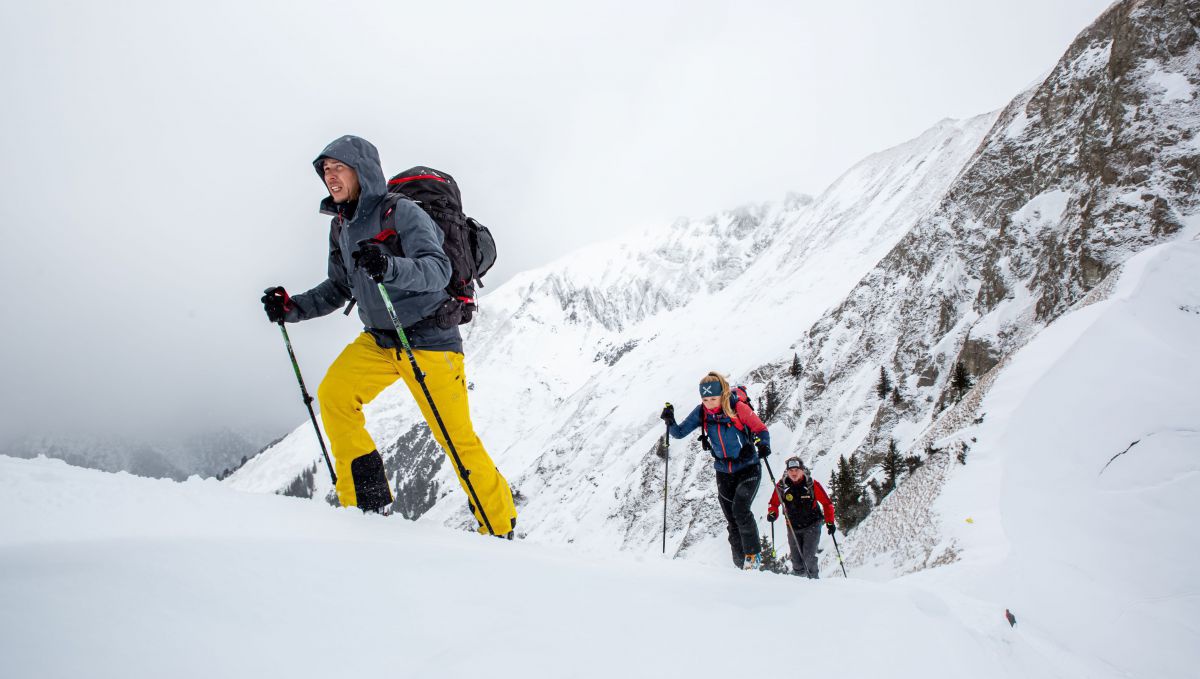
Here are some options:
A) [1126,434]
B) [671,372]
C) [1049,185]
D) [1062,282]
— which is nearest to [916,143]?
[671,372]

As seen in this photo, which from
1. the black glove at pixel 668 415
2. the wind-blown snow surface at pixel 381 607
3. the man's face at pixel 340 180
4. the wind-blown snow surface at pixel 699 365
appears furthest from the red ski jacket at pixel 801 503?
the wind-blown snow surface at pixel 699 365

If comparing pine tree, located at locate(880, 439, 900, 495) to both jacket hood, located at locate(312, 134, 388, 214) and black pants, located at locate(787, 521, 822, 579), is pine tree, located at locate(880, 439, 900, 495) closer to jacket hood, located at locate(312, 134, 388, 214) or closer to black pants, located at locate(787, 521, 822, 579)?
black pants, located at locate(787, 521, 822, 579)

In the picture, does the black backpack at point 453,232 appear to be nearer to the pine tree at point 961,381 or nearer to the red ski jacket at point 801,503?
the red ski jacket at point 801,503

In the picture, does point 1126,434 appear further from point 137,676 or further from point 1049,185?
point 1049,185

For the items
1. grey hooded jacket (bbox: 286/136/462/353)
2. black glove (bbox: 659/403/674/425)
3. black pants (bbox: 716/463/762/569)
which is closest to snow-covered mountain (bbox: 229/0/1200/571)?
black pants (bbox: 716/463/762/569)

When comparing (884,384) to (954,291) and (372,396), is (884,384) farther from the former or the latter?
(372,396)

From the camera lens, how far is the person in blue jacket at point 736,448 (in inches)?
314

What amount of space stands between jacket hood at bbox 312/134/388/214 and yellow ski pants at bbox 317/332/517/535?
1.29m

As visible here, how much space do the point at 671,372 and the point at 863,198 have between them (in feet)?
155

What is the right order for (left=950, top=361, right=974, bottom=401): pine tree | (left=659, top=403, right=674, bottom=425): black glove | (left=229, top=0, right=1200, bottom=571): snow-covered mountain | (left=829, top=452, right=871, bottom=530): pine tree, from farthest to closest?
1. (left=829, top=452, right=871, bottom=530): pine tree
2. (left=950, top=361, right=974, bottom=401): pine tree
3. (left=229, top=0, right=1200, bottom=571): snow-covered mountain
4. (left=659, top=403, right=674, bottom=425): black glove

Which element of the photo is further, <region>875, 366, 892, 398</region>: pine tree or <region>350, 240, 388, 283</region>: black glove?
A: <region>875, 366, 892, 398</region>: pine tree

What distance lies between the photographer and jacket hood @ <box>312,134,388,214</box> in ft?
14.8

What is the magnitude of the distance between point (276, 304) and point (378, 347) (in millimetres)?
1222

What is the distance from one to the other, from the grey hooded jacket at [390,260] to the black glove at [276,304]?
51 centimetres
